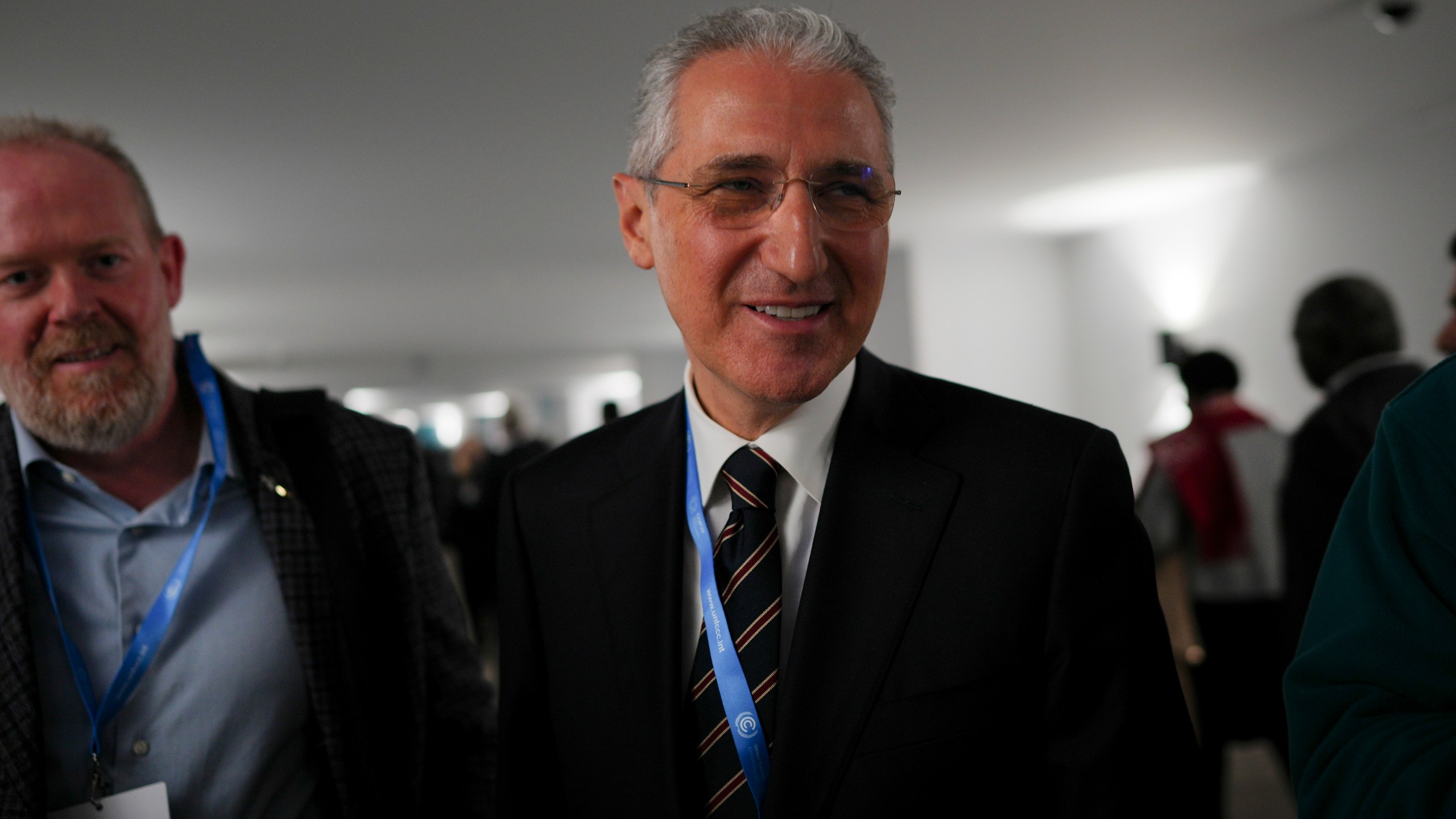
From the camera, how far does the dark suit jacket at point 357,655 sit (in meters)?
→ 1.29

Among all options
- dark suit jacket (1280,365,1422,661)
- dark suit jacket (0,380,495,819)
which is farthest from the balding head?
dark suit jacket (0,380,495,819)

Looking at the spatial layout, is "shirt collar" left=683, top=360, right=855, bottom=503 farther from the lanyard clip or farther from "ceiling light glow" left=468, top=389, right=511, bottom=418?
"ceiling light glow" left=468, top=389, right=511, bottom=418

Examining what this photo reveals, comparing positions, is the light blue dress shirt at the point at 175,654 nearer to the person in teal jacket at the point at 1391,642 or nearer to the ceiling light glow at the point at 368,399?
the person in teal jacket at the point at 1391,642

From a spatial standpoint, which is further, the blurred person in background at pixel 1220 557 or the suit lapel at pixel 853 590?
the blurred person in background at pixel 1220 557

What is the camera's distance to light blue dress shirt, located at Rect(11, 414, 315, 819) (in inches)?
53.1

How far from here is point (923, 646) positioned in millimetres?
1041

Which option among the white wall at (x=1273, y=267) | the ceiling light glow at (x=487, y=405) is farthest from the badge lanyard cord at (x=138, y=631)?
the ceiling light glow at (x=487, y=405)

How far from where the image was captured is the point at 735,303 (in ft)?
3.62

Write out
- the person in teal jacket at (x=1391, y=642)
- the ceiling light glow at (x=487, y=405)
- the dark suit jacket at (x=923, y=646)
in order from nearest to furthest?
the person in teal jacket at (x=1391, y=642), the dark suit jacket at (x=923, y=646), the ceiling light glow at (x=487, y=405)

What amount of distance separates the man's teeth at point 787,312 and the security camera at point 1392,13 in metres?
4.77

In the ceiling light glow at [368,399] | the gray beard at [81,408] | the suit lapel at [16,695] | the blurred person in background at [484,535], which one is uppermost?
the gray beard at [81,408]

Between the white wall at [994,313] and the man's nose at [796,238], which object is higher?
the man's nose at [796,238]

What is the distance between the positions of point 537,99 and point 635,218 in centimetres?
414

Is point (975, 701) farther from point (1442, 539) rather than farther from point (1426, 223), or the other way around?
point (1426, 223)
